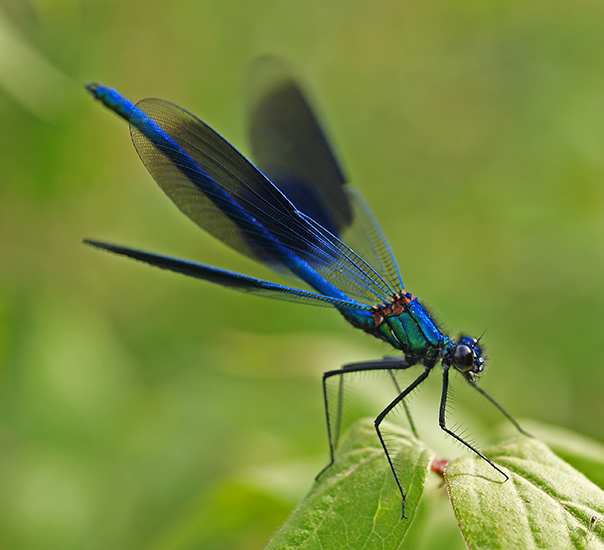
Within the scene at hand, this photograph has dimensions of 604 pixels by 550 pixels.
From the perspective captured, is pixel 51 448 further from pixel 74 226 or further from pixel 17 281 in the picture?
pixel 74 226

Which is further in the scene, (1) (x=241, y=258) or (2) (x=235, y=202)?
(1) (x=241, y=258)

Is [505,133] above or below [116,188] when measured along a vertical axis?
above

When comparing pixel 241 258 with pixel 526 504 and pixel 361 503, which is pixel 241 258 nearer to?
pixel 361 503

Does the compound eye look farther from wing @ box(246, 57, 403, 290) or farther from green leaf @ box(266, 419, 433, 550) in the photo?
green leaf @ box(266, 419, 433, 550)

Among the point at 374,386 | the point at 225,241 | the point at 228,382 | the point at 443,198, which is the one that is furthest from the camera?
the point at 443,198

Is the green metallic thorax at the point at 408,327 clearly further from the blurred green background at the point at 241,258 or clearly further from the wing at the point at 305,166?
the blurred green background at the point at 241,258

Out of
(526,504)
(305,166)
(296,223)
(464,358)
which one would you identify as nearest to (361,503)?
(526,504)

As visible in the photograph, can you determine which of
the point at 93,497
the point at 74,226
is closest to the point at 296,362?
the point at 93,497
